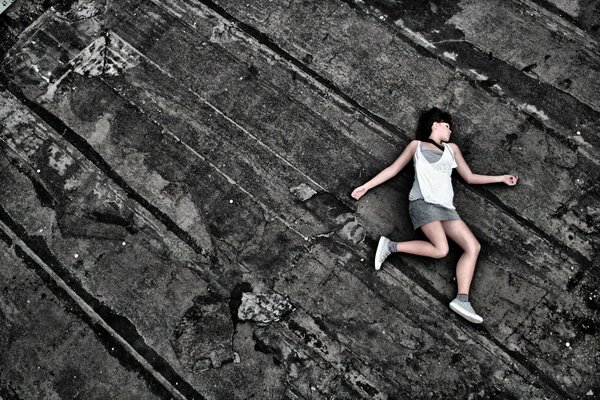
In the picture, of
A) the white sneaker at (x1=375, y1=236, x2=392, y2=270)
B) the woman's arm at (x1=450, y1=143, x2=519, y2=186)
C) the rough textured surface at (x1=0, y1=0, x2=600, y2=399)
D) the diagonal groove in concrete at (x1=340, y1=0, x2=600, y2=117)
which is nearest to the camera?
the rough textured surface at (x1=0, y1=0, x2=600, y2=399)

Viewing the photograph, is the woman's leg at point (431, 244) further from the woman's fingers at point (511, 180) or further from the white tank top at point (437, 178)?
the woman's fingers at point (511, 180)

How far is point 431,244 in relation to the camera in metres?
3.95

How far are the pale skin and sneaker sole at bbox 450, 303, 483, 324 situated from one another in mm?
130

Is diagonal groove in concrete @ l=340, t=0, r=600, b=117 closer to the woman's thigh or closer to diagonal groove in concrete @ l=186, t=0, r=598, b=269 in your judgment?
diagonal groove in concrete @ l=186, t=0, r=598, b=269

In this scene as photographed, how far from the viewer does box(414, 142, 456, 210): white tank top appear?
13.0 feet

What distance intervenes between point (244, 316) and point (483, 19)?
342 centimetres

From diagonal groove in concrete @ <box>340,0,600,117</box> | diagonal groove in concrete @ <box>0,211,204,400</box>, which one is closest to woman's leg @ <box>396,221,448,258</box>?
diagonal groove in concrete @ <box>340,0,600,117</box>

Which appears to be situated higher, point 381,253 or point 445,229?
point 445,229

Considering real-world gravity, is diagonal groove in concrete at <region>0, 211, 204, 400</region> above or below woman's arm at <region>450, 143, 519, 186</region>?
below

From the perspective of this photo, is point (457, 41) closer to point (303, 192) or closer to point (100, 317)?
point (303, 192)

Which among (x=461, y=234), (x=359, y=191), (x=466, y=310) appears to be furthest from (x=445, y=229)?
(x=359, y=191)

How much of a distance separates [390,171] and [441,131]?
541 mm

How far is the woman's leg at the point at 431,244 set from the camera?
12.8 ft

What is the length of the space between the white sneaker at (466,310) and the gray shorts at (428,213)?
2.09ft
